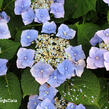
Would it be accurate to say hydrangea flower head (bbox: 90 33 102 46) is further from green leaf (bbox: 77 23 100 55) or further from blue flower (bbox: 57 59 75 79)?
blue flower (bbox: 57 59 75 79)

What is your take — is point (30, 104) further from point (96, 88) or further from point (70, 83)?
point (96, 88)

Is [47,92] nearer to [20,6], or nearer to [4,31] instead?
[4,31]

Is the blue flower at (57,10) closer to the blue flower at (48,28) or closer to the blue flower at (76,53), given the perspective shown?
the blue flower at (48,28)

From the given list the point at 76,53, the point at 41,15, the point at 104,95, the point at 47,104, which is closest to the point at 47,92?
the point at 47,104

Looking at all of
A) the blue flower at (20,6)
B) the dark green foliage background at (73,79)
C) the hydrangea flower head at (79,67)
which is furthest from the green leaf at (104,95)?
the blue flower at (20,6)

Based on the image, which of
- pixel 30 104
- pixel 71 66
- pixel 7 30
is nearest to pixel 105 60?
pixel 71 66

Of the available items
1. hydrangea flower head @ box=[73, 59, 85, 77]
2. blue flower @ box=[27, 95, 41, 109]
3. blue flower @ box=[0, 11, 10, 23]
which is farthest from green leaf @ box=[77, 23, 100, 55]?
blue flower @ box=[0, 11, 10, 23]
